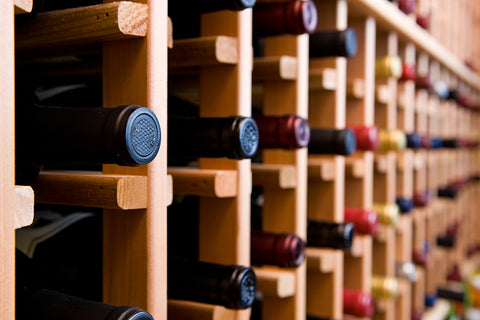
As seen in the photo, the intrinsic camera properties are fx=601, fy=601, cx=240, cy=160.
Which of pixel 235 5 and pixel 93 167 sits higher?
pixel 235 5

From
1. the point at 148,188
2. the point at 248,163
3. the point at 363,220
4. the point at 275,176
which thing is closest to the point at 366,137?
the point at 363,220

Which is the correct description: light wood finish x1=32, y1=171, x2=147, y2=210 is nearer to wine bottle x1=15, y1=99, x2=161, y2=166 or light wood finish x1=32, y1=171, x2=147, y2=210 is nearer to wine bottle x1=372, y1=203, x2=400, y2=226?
wine bottle x1=15, y1=99, x2=161, y2=166

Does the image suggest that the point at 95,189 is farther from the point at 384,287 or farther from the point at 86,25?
the point at 384,287

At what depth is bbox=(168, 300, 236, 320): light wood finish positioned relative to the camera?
1.91 ft

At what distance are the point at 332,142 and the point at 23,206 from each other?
471mm

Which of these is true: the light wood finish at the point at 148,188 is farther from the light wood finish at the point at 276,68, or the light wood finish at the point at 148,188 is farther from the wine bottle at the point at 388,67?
the wine bottle at the point at 388,67

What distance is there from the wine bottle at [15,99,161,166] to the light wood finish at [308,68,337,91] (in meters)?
0.42

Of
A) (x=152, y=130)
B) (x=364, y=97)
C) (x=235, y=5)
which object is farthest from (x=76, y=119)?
(x=364, y=97)

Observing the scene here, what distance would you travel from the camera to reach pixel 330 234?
0.80 m

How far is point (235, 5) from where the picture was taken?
52 centimetres

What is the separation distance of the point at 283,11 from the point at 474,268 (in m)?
1.85

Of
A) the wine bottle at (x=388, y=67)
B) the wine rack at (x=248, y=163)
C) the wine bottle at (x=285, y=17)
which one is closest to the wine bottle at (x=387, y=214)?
the wine rack at (x=248, y=163)

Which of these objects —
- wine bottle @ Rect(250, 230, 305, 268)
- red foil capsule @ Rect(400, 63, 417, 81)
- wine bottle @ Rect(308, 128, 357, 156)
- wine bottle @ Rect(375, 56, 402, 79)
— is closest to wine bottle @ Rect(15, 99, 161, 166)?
wine bottle @ Rect(250, 230, 305, 268)

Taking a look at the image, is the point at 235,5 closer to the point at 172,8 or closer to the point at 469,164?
the point at 172,8
